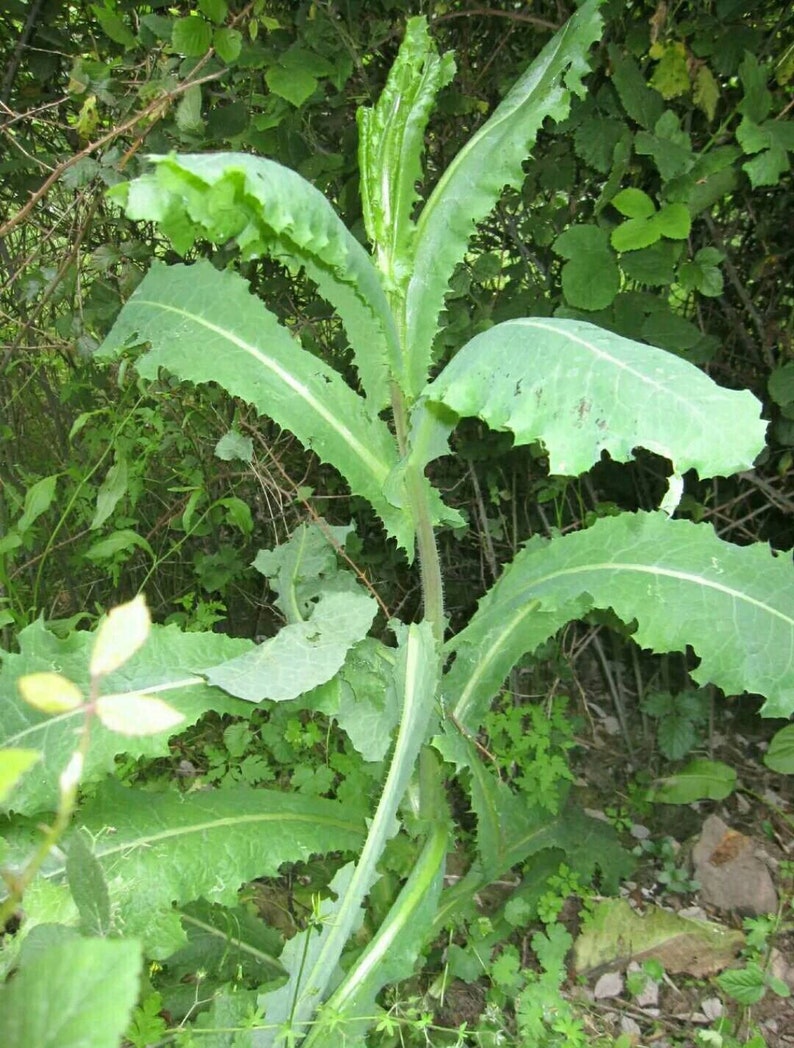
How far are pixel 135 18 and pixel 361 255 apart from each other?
136 cm

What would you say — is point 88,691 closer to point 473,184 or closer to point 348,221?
point 473,184

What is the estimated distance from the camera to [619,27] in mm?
1917

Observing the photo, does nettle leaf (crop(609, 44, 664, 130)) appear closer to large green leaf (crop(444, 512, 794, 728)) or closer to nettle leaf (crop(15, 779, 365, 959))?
large green leaf (crop(444, 512, 794, 728))

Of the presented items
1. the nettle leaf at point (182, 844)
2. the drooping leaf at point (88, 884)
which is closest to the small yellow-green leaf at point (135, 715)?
the drooping leaf at point (88, 884)

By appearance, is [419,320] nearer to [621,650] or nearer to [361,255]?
[361,255]

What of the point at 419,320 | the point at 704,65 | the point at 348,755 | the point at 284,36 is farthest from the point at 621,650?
the point at 284,36

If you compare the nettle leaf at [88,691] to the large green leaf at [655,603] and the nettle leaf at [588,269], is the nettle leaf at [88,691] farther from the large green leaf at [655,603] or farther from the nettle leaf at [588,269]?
the nettle leaf at [588,269]

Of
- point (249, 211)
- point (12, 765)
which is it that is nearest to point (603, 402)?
point (249, 211)

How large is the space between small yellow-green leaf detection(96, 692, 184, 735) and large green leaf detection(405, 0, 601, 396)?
115 cm

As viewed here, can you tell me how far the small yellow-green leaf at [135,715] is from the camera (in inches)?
15.0

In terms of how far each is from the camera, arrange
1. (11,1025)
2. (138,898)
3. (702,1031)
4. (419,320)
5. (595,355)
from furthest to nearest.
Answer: (702,1031)
(419,320)
(138,898)
(595,355)
(11,1025)

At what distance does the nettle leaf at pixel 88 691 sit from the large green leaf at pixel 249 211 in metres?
0.73

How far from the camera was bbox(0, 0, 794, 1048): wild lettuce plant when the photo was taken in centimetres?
119

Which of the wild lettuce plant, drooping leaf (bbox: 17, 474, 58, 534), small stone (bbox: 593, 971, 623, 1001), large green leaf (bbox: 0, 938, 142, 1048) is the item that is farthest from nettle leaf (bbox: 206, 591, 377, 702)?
small stone (bbox: 593, 971, 623, 1001)
